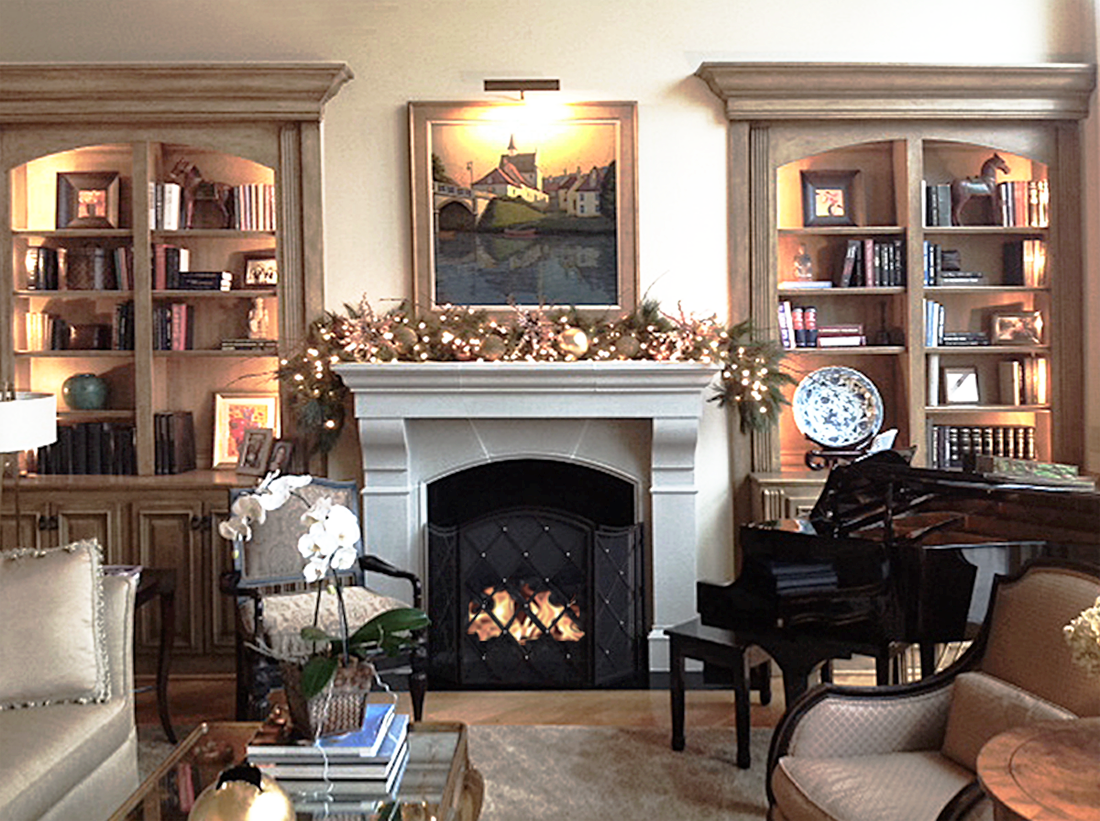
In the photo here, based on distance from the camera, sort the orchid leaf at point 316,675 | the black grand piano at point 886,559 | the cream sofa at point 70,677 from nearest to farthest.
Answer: the orchid leaf at point 316,675
the cream sofa at point 70,677
the black grand piano at point 886,559

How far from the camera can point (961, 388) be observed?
5.84 m

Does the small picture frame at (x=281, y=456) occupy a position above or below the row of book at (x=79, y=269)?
below

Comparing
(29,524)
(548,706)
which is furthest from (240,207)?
(548,706)

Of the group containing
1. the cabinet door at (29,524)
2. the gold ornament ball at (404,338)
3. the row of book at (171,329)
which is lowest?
the cabinet door at (29,524)

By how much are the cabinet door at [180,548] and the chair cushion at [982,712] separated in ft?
11.5

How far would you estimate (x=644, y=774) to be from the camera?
4.24 meters

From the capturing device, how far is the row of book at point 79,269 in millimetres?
5746

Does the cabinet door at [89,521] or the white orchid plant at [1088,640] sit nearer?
the white orchid plant at [1088,640]

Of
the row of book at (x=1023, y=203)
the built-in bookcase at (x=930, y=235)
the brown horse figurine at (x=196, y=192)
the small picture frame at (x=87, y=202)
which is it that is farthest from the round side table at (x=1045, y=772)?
the small picture frame at (x=87, y=202)

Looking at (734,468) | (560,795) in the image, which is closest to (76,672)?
(560,795)

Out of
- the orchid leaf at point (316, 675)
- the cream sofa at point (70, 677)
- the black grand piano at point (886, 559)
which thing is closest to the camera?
the orchid leaf at point (316, 675)

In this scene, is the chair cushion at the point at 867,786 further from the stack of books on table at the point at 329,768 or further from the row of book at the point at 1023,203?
the row of book at the point at 1023,203

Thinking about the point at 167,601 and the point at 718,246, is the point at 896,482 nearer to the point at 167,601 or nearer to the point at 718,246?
the point at 718,246

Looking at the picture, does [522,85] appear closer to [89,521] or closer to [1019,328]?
[1019,328]
